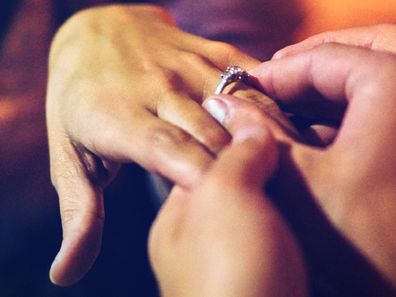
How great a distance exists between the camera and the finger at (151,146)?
540 mm

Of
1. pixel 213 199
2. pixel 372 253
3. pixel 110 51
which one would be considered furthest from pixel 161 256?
pixel 110 51

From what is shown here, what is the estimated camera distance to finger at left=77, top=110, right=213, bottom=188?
54 centimetres

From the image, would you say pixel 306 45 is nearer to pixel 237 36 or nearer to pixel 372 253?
pixel 237 36

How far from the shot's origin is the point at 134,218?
2.85 ft

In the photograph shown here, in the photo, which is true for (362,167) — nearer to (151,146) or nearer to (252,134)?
(252,134)

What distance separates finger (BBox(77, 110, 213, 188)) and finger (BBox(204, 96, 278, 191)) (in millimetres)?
44

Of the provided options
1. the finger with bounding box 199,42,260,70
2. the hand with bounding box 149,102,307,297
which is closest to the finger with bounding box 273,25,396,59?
the finger with bounding box 199,42,260,70

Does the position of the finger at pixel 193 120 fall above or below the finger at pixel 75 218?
above

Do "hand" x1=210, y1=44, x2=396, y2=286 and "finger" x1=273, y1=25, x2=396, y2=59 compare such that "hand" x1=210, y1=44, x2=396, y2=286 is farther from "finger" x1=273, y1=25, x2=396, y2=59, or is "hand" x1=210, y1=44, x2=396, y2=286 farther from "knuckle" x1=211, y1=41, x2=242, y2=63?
"knuckle" x1=211, y1=41, x2=242, y2=63

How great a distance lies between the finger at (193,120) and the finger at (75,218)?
A: 14cm

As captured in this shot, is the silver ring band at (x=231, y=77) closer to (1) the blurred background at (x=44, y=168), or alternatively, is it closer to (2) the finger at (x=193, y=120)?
(2) the finger at (x=193, y=120)

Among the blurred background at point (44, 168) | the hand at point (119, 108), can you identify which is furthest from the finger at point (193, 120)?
the blurred background at point (44, 168)

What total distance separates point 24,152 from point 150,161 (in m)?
0.40

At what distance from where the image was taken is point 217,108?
61 centimetres
